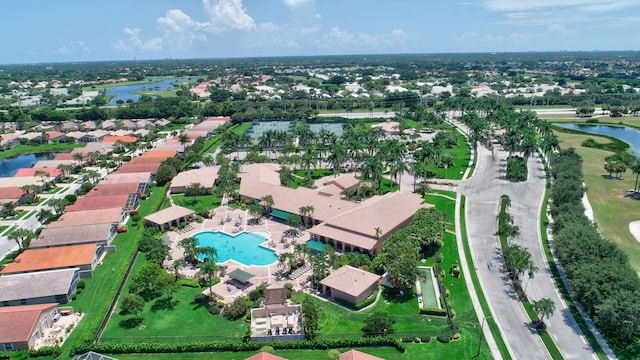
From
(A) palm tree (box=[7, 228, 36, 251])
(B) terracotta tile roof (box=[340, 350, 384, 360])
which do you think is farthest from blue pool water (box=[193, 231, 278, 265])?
(A) palm tree (box=[7, 228, 36, 251])

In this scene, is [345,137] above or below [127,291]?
above

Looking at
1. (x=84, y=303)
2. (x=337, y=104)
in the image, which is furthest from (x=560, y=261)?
(x=337, y=104)

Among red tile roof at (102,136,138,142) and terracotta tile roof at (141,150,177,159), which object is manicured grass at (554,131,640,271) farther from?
red tile roof at (102,136,138,142)

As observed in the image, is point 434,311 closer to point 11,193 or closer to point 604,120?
point 11,193

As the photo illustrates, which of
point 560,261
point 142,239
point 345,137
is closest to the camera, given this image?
point 560,261

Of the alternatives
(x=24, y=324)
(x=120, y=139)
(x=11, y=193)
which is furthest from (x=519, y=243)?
(x=120, y=139)

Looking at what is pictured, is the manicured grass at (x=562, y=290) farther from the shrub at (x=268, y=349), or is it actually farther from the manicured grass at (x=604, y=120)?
the manicured grass at (x=604, y=120)

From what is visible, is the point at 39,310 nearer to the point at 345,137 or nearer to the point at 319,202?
the point at 319,202
